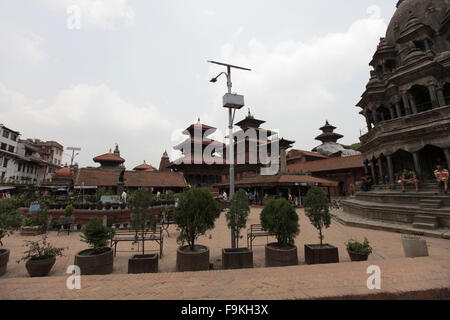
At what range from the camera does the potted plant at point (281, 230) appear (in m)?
5.21

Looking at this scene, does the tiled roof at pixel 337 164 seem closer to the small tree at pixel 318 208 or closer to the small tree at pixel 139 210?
the small tree at pixel 318 208

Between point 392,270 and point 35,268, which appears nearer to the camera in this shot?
point 392,270

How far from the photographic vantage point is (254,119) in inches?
1531

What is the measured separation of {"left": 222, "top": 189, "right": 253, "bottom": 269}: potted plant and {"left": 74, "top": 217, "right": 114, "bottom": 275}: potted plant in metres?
3.00

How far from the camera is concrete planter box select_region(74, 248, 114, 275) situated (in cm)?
479

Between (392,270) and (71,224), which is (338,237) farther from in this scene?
(71,224)

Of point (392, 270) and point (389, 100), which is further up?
point (389, 100)

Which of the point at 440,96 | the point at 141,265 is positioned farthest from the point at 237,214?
the point at 440,96

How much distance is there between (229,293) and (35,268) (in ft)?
15.8

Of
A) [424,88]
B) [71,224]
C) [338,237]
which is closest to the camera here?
[338,237]

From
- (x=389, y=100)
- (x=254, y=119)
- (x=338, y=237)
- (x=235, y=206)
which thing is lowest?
(x=338, y=237)

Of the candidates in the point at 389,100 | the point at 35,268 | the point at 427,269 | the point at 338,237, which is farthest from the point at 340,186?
the point at 35,268

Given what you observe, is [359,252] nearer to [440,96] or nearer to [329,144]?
[440,96]
